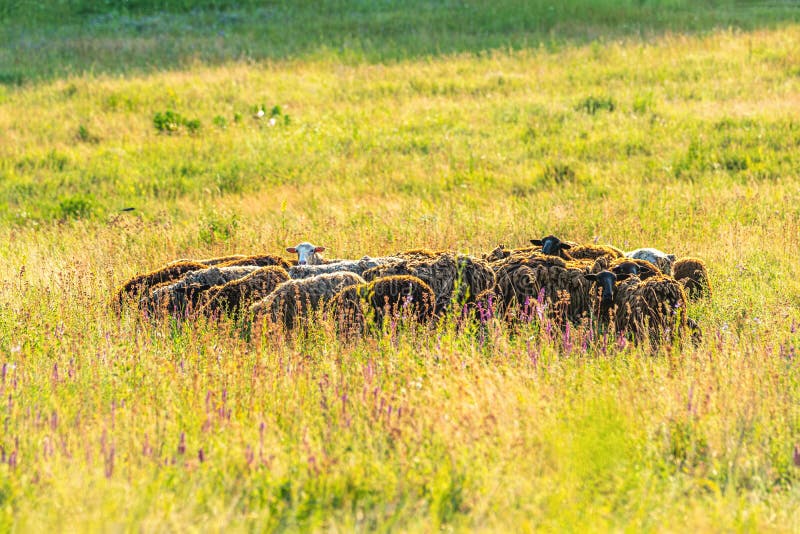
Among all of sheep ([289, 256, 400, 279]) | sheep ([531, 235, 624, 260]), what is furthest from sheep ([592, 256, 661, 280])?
sheep ([289, 256, 400, 279])

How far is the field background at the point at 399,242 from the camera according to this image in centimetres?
437

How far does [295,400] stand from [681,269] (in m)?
4.67

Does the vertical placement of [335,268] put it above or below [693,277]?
above

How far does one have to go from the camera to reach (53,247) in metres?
11.3

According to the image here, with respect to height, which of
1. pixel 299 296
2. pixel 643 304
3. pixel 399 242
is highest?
pixel 299 296

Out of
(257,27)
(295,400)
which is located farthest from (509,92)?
(295,400)

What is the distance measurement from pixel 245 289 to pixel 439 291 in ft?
5.85

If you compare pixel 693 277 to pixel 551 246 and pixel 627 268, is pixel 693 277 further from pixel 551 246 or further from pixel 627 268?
pixel 551 246

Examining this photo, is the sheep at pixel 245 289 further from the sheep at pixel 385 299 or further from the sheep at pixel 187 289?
the sheep at pixel 385 299

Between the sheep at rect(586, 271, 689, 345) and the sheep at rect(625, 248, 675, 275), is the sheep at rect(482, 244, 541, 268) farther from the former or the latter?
the sheep at rect(625, 248, 675, 275)

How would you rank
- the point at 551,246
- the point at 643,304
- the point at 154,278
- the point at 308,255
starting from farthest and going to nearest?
1. the point at 308,255
2. the point at 551,246
3. the point at 154,278
4. the point at 643,304

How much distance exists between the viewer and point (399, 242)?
10750 mm

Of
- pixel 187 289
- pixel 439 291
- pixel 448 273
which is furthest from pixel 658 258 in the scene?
pixel 187 289

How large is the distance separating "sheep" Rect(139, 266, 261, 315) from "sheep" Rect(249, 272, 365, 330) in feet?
2.37
